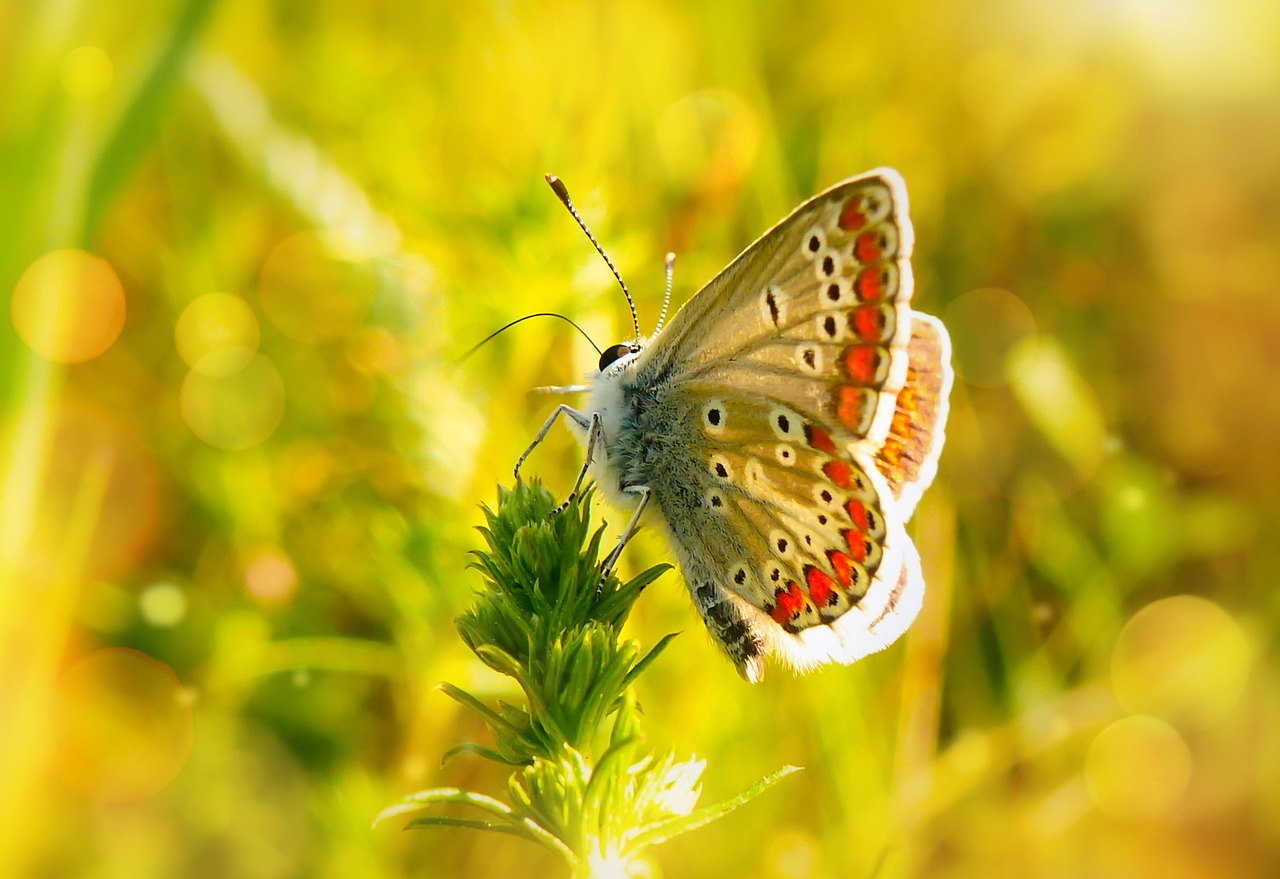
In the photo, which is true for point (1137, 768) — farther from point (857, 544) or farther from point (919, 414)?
point (857, 544)

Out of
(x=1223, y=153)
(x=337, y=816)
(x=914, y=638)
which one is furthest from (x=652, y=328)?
(x=1223, y=153)

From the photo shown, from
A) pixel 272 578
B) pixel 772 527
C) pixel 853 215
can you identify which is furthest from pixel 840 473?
pixel 272 578

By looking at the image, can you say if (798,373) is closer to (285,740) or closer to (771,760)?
(771,760)

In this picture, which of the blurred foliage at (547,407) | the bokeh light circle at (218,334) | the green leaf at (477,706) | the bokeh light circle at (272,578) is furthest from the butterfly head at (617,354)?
the bokeh light circle at (218,334)

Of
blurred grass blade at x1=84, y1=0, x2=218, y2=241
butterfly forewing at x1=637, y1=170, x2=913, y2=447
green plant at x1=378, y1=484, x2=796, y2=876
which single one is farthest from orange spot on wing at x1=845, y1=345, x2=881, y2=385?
blurred grass blade at x1=84, y1=0, x2=218, y2=241

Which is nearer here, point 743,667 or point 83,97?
point 743,667

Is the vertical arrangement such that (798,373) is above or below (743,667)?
above
